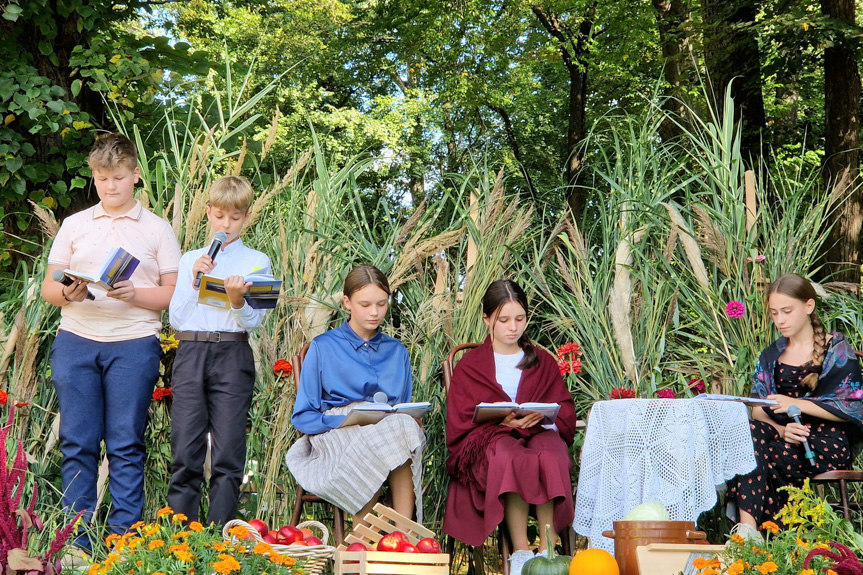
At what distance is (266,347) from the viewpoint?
4.17 meters

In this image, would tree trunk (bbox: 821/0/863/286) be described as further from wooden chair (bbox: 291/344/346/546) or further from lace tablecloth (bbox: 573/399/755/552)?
wooden chair (bbox: 291/344/346/546)

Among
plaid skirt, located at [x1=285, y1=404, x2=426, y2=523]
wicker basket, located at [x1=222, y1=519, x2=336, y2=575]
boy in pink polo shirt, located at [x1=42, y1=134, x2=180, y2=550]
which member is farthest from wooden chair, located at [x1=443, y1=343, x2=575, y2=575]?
boy in pink polo shirt, located at [x1=42, y1=134, x2=180, y2=550]

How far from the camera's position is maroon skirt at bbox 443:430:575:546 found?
3.29 meters

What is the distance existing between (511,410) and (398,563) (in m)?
0.94

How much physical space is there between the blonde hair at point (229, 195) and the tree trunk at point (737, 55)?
458 centimetres

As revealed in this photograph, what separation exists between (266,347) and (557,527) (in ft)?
5.32

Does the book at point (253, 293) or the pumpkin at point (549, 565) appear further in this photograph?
the book at point (253, 293)

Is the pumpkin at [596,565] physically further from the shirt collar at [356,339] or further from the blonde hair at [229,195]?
the blonde hair at [229,195]

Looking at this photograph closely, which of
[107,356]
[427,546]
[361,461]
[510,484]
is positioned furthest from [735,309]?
[107,356]

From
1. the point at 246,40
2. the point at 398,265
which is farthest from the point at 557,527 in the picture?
the point at 246,40

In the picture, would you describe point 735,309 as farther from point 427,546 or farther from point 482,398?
point 427,546

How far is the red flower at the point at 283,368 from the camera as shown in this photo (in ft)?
12.8

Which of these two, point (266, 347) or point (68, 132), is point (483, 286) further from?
point (68, 132)

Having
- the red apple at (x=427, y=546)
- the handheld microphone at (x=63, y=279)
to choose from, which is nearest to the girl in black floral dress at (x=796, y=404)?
the red apple at (x=427, y=546)
